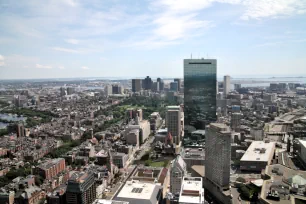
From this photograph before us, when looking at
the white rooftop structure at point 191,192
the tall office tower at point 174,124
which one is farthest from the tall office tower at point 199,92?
the white rooftop structure at point 191,192

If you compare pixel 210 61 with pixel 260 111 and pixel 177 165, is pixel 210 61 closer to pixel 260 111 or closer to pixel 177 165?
pixel 177 165

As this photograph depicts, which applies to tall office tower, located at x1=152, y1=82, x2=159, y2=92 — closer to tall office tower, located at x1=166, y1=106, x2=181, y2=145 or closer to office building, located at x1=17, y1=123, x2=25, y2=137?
tall office tower, located at x1=166, y1=106, x2=181, y2=145

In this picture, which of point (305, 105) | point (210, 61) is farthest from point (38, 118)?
point (305, 105)

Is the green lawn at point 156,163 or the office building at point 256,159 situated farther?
the green lawn at point 156,163

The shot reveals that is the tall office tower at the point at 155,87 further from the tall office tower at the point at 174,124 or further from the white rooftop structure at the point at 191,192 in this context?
the white rooftop structure at the point at 191,192

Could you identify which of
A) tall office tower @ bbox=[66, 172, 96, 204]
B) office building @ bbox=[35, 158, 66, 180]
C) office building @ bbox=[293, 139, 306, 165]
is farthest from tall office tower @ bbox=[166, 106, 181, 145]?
tall office tower @ bbox=[66, 172, 96, 204]

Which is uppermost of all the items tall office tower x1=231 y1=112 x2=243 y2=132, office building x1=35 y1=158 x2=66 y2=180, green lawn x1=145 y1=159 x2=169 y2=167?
tall office tower x1=231 y1=112 x2=243 y2=132
